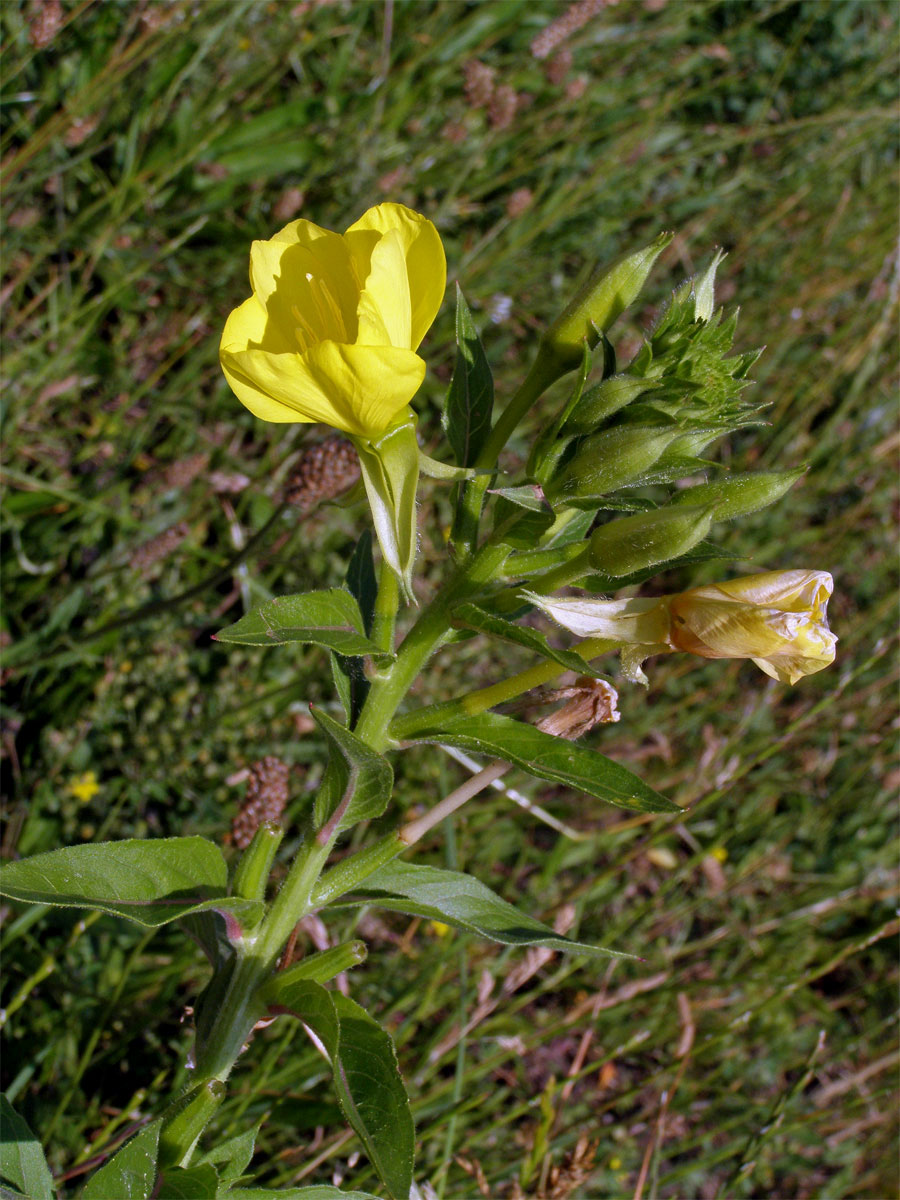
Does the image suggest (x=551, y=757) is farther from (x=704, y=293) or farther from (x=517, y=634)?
(x=704, y=293)

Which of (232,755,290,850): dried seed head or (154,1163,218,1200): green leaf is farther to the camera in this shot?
(232,755,290,850): dried seed head

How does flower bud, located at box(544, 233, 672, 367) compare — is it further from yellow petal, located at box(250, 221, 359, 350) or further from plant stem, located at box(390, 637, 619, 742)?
plant stem, located at box(390, 637, 619, 742)

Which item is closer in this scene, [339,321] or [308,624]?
[308,624]

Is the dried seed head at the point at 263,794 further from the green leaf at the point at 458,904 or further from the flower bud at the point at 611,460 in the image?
the flower bud at the point at 611,460

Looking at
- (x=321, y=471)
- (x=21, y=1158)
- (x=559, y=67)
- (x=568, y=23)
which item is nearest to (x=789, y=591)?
(x=321, y=471)

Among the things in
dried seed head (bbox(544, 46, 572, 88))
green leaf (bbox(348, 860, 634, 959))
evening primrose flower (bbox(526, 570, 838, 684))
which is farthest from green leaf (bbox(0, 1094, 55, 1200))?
dried seed head (bbox(544, 46, 572, 88))

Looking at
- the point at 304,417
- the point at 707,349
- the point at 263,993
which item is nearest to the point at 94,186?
the point at 304,417

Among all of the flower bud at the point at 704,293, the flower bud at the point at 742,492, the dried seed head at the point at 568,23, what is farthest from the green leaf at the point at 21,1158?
the dried seed head at the point at 568,23

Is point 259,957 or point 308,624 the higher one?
point 308,624

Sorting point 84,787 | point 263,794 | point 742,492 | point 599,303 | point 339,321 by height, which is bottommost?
point 84,787
